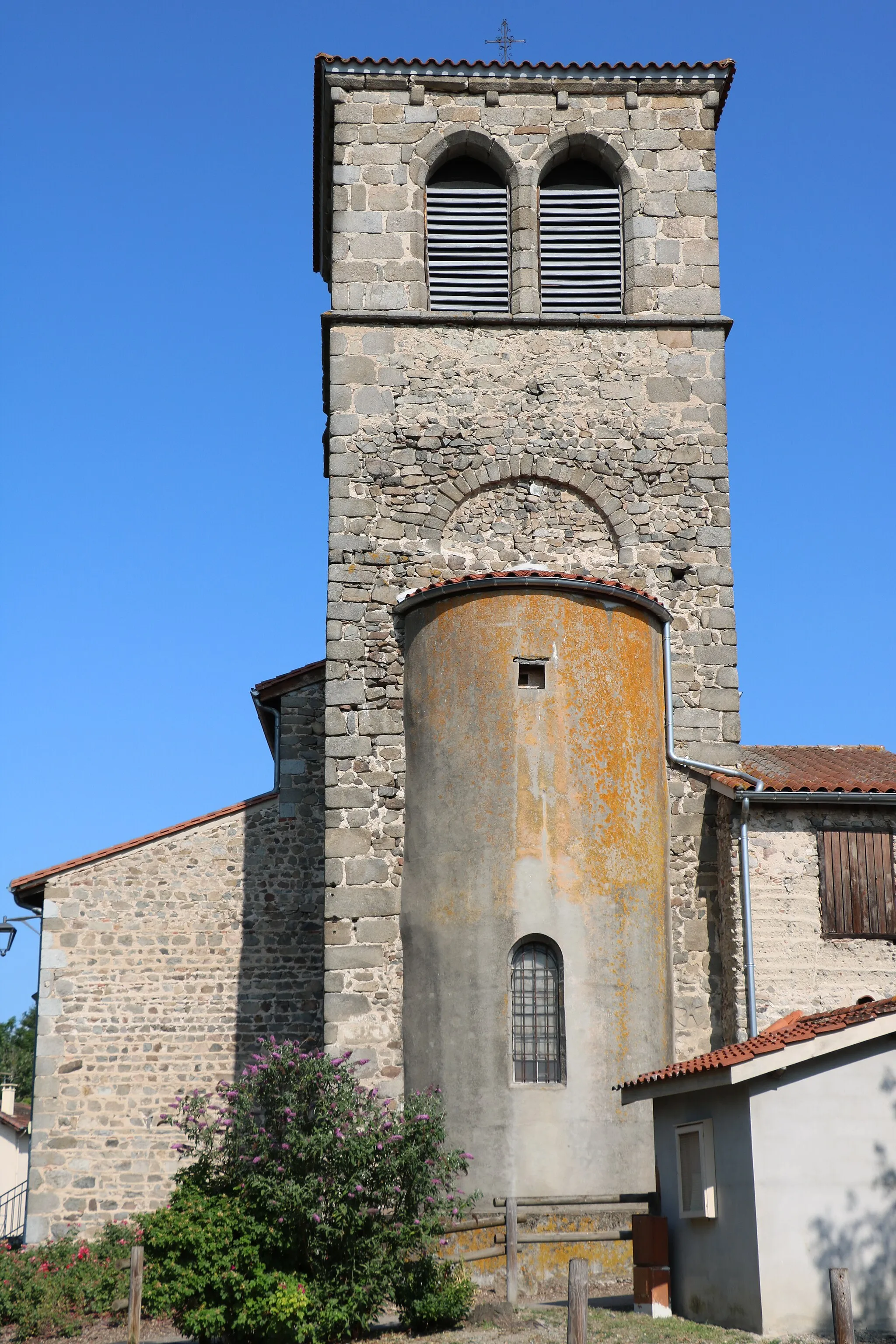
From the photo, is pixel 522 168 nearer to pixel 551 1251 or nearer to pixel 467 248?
pixel 467 248

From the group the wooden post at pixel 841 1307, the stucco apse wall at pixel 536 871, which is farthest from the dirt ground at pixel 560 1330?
the stucco apse wall at pixel 536 871

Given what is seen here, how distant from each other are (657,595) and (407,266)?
523 centimetres

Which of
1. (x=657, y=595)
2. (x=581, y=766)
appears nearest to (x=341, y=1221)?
(x=581, y=766)

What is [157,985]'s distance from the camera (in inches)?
731

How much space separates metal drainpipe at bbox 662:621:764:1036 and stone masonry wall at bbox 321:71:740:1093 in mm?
151

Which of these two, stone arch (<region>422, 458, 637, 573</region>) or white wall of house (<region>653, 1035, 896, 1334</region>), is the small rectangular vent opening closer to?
stone arch (<region>422, 458, 637, 573</region>)

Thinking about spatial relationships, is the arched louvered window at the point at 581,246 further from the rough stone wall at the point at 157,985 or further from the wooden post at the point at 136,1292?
the wooden post at the point at 136,1292

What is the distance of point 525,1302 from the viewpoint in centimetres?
1263

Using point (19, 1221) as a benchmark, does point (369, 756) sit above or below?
above

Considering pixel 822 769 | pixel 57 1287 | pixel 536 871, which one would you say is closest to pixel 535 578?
pixel 536 871

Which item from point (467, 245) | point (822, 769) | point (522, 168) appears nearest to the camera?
point (822, 769)

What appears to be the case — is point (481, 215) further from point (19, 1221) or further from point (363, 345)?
point (19, 1221)

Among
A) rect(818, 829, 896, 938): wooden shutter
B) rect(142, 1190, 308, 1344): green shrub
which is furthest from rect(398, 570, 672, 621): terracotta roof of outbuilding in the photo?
rect(142, 1190, 308, 1344): green shrub

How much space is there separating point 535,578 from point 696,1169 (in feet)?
21.3
